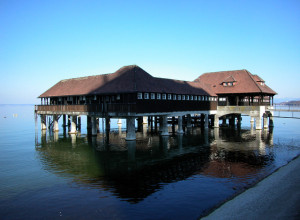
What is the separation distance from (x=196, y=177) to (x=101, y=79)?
25.0 meters

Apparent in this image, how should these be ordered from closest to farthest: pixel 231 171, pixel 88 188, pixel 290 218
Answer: pixel 290 218
pixel 88 188
pixel 231 171

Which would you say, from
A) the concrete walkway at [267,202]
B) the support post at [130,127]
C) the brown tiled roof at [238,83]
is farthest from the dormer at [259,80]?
the concrete walkway at [267,202]

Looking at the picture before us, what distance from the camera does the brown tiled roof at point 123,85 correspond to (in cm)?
3381

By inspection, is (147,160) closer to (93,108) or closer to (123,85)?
(123,85)

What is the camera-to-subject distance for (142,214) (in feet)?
43.2

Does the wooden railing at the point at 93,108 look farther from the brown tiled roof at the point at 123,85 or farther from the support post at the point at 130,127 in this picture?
the brown tiled roof at the point at 123,85

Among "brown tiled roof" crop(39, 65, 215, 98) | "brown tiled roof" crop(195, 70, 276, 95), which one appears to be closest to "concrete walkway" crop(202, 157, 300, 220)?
"brown tiled roof" crop(39, 65, 215, 98)

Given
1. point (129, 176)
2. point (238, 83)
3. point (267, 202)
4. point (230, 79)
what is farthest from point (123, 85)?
point (238, 83)

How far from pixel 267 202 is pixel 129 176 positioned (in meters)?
9.67

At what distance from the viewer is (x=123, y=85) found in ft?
111

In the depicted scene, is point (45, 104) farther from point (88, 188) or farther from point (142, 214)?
point (142, 214)

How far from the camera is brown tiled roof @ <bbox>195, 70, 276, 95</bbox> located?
156 ft

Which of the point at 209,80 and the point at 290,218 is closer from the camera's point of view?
the point at 290,218

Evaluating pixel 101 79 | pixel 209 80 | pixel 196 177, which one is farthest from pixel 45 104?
pixel 196 177
